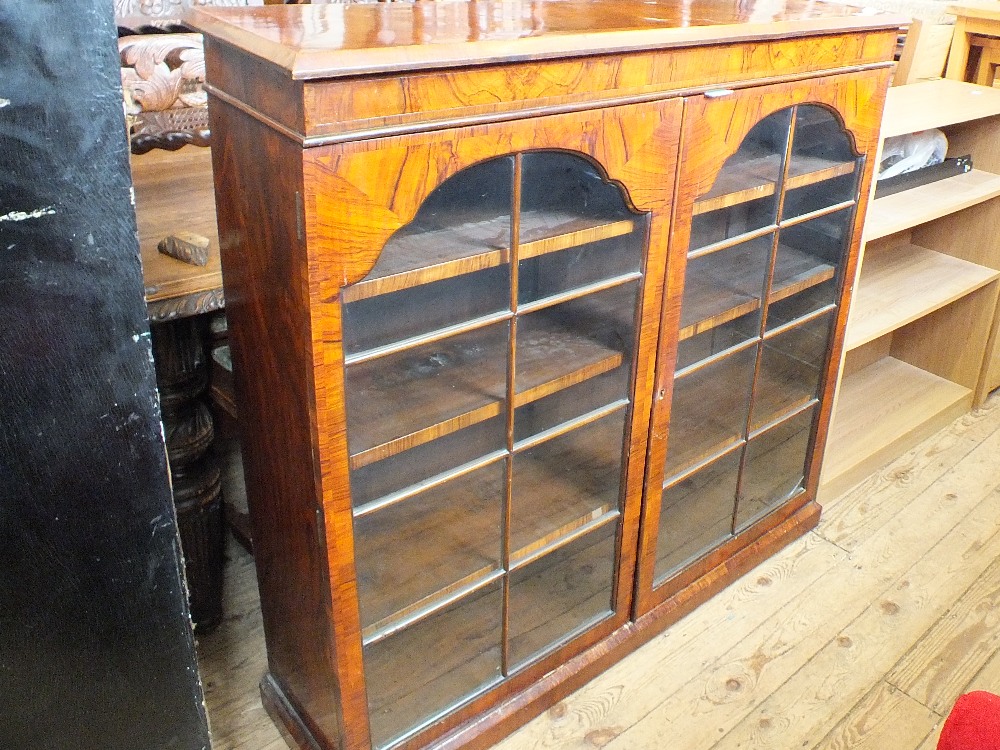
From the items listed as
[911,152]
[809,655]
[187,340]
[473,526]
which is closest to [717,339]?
[473,526]

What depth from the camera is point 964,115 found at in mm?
2150

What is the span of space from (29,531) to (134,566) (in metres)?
0.14

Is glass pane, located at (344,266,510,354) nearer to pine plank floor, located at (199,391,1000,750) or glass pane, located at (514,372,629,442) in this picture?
glass pane, located at (514,372,629,442)

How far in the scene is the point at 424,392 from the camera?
1.29 meters

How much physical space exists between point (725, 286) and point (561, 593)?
647 millimetres

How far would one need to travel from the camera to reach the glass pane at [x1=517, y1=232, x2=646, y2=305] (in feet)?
4.21

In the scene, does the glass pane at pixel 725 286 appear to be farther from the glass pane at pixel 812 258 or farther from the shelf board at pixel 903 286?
the shelf board at pixel 903 286

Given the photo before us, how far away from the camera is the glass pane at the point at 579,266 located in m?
1.28

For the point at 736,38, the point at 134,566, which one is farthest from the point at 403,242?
the point at 736,38

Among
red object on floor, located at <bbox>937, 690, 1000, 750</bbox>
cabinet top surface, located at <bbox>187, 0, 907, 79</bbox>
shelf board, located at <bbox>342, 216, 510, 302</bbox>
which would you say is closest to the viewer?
red object on floor, located at <bbox>937, 690, 1000, 750</bbox>

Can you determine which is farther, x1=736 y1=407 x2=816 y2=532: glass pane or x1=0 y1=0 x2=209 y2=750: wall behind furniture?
x1=736 y1=407 x2=816 y2=532: glass pane

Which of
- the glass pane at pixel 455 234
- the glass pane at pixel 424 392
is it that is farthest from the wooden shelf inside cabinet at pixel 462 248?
the glass pane at pixel 424 392

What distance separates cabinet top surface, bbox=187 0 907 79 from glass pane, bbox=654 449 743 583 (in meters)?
0.85

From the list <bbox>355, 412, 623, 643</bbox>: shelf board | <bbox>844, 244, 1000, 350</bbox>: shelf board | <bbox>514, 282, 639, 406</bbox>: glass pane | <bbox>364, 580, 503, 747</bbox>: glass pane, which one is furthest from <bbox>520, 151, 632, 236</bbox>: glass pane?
<bbox>844, 244, 1000, 350</bbox>: shelf board
